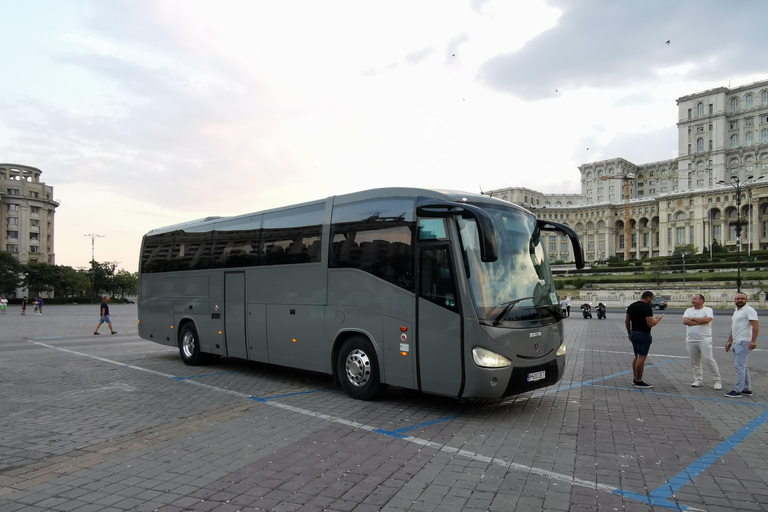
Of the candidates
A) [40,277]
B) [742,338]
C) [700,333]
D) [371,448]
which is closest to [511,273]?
[371,448]

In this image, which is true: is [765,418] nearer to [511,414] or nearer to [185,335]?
[511,414]

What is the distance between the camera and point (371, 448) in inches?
242

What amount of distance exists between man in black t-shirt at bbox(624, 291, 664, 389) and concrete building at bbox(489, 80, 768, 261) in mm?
115016

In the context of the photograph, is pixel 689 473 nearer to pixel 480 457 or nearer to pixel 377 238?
pixel 480 457

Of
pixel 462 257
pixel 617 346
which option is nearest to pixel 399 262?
pixel 462 257

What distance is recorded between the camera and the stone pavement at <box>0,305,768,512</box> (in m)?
4.74

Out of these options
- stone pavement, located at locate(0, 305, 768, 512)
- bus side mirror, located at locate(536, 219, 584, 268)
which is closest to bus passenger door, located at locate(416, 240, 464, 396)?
stone pavement, located at locate(0, 305, 768, 512)

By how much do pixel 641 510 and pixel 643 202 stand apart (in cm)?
16966

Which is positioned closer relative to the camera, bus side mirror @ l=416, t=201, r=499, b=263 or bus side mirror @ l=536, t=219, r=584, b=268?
bus side mirror @ l=416, t=201, r=499, b=263

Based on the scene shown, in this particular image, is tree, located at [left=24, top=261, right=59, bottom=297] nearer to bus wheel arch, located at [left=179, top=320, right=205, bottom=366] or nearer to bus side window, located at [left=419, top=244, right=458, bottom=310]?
bus wheel arch, located at [left=179, top=320, right=205, bottom=366]

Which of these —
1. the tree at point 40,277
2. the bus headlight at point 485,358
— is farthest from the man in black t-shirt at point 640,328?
the tree at point 40,277

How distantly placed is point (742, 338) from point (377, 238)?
6583mm

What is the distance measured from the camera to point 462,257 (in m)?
7.43

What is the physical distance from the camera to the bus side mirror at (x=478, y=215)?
6305 mm
